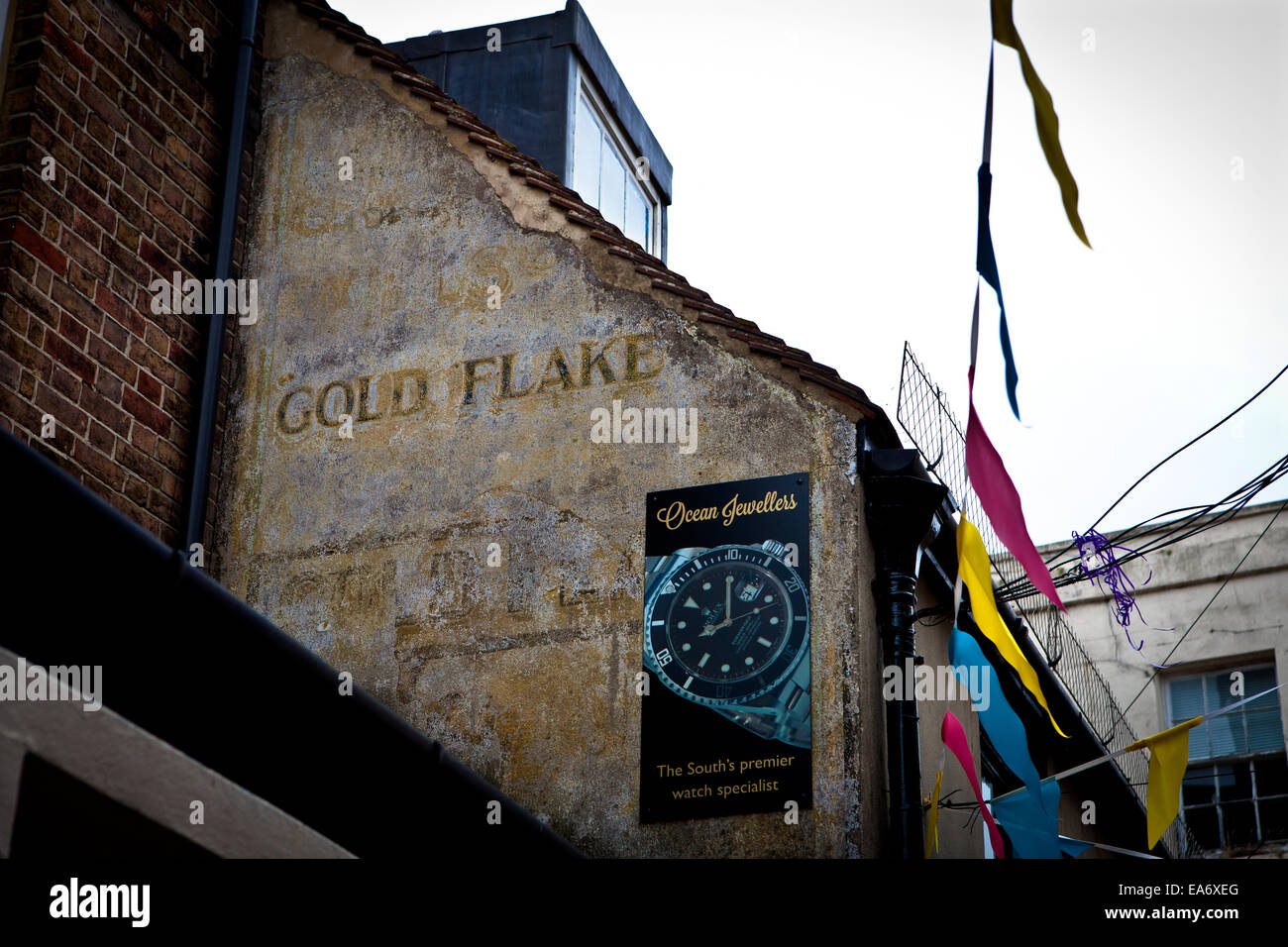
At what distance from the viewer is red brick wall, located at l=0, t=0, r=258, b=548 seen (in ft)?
24.3

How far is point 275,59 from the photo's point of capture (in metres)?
9.73

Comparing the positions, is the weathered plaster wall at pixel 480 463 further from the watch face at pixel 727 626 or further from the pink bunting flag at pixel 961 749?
the pink bunting flag at pixel 961 749

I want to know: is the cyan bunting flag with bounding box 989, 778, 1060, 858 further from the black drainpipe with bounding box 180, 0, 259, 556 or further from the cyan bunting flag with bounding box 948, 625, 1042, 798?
the black drainpipe with bounding box 180, 0, 259, 556

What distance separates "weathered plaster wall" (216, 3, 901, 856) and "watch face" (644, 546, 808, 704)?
0.43ft

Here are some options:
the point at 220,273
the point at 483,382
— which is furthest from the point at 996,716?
the point at 220,273

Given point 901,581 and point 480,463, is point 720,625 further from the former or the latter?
point 480,463

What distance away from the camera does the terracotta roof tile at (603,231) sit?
805 centimetres

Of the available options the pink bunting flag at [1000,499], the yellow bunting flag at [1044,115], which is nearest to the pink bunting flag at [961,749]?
the pink bunting flag at [1000,499]

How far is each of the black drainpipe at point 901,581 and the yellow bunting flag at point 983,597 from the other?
627 millimetres

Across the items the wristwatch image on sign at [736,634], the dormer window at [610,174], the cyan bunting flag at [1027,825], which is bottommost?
the cyan bunting flag at [1027,825]

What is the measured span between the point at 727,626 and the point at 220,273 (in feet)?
11.0

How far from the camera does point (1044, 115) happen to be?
405 centimetres
